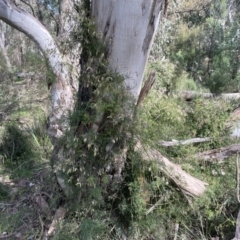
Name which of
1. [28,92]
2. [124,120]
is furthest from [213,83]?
[124,120]

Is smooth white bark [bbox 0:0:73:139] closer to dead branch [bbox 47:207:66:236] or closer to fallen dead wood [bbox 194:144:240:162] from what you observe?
dead branch [bbox 47:207:66:236]

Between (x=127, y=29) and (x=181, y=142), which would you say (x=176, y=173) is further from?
(x=127, y=29)

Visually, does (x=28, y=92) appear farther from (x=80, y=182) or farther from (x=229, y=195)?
(x=229, y=195)

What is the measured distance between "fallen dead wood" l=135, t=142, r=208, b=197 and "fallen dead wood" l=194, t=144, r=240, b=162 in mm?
277

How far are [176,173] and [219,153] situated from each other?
569mm

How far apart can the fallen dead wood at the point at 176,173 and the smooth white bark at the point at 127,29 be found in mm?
591

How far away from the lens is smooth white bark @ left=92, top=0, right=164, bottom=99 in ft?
4.92

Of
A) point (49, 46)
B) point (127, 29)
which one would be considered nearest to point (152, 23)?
point (127, 29)

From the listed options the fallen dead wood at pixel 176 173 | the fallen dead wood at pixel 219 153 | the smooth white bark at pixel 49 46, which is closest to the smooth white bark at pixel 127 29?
the fallen dead wood at pixel 176 173

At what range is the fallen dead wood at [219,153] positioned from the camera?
7.59 feet

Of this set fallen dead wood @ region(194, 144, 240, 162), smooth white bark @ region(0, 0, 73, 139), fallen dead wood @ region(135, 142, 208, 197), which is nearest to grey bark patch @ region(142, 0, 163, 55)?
fallen dead wood @ region(135, 142, 208, 197)

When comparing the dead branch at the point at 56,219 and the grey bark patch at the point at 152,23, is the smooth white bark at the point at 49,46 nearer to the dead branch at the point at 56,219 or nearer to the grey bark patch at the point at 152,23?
the dead branch at the point at 56,219

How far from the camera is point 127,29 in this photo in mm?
1552

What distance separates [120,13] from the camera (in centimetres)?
152
